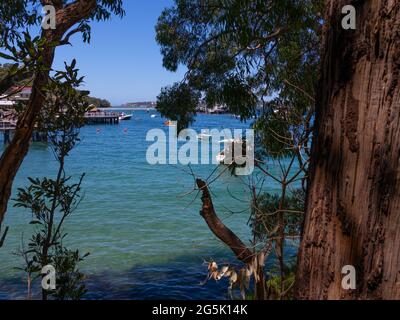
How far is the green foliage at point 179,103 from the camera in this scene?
6.26 metres

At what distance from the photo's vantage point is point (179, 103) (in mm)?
6254

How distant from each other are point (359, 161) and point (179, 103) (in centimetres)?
489

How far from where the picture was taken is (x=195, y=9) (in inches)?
250

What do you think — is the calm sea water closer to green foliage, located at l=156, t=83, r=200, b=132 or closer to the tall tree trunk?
green foliage, located at l=156, t=83, r=200, b=132

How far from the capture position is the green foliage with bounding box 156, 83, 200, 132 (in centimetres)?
626

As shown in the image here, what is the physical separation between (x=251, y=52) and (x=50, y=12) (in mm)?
2907

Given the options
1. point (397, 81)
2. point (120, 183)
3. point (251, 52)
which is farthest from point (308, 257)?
point (120, 183)

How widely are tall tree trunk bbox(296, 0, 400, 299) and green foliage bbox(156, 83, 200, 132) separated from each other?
4683mm

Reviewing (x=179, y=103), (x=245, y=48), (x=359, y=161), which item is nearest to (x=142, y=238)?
(x=179, y=103)

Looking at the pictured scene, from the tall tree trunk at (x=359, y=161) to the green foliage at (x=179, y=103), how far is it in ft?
15.4

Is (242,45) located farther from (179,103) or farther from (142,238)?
(142,238)

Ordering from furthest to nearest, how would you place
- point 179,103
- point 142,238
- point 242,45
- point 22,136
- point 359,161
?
point 142,238, point 179,103, point 242,45, point 22,136, point 359,161

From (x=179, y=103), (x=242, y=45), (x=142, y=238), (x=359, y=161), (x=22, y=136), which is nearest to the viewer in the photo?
(x=359, y=161)

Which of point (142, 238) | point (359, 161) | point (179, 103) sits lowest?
point (142, 238)
